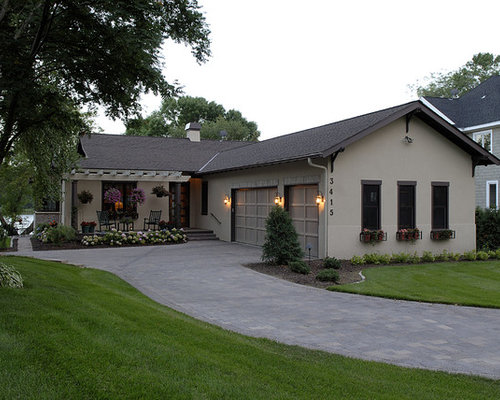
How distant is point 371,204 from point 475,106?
12.6m

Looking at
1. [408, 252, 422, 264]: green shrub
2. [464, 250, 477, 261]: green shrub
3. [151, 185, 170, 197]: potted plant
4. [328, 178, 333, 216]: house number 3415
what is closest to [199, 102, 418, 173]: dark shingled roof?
[328, 178, 333, 216]: house number 3415

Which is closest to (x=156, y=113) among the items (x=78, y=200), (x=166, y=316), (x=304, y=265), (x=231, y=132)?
(x=231, y=132)

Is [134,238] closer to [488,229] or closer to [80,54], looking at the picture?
[80,54]

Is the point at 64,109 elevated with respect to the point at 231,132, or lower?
lower

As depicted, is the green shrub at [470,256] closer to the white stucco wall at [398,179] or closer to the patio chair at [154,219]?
the white stucco wall at [398,179]

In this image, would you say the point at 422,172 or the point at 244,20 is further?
the point at 422,172

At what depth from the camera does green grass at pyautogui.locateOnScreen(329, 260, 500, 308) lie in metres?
Result: 8.60

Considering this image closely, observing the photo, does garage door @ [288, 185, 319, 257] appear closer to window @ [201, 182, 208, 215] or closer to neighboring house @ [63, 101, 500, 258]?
neighboring house @ [63, 101, 500, 258]

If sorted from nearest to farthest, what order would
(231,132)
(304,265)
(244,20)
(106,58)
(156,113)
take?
(106,58)
(304,265)
(244,20)
(231,132)
(156,113)

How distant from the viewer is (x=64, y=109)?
8180 millimetres

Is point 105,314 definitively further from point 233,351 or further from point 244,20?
point 244,20

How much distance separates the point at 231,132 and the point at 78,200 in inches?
1144

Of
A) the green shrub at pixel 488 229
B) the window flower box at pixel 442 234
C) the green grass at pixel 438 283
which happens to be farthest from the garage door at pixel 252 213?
the green shrub at pixel 488 229

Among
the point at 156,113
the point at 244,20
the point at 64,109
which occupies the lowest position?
the point at 64,109
